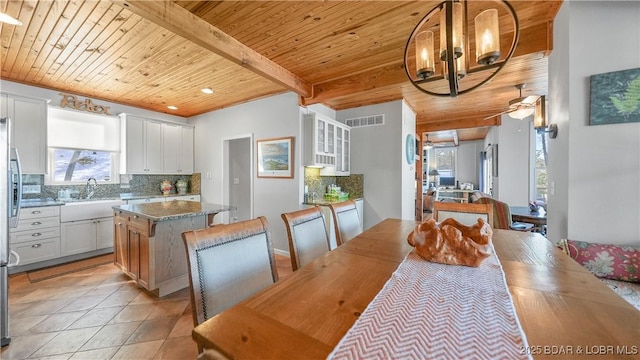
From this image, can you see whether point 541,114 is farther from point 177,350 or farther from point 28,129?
point 28,129

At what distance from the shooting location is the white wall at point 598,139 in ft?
5.69

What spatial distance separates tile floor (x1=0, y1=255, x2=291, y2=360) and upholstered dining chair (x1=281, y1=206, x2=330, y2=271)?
105cm

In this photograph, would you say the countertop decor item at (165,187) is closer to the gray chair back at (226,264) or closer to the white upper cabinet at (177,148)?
the white upper cabinet at (177,148)

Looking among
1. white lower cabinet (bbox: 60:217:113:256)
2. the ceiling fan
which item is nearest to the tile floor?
white lower cabinet (bbox: 60:217:113:256)

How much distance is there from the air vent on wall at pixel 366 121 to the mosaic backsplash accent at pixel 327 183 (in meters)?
0.89

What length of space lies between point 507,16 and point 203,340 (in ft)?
9.40

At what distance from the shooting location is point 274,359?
1.86 ft

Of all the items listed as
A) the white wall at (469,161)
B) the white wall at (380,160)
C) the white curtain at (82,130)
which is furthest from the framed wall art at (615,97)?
the white wall at (469,161)

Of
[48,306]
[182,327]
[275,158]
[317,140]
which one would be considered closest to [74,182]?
[48,306]

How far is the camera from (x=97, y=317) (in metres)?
2.09

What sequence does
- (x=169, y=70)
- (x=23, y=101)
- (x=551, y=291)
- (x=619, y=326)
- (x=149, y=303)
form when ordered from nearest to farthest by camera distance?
1. (x=619, y=326)
2. (x=551, y=291)
3. (x=149, y=303)
4. (x=169, y=70)
5. (x=23, y=101)

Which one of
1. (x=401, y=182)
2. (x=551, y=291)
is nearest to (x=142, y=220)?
(x=551, y=291)

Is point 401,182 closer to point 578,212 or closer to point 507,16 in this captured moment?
point 578,212

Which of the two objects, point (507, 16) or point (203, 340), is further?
point (507, 16)
